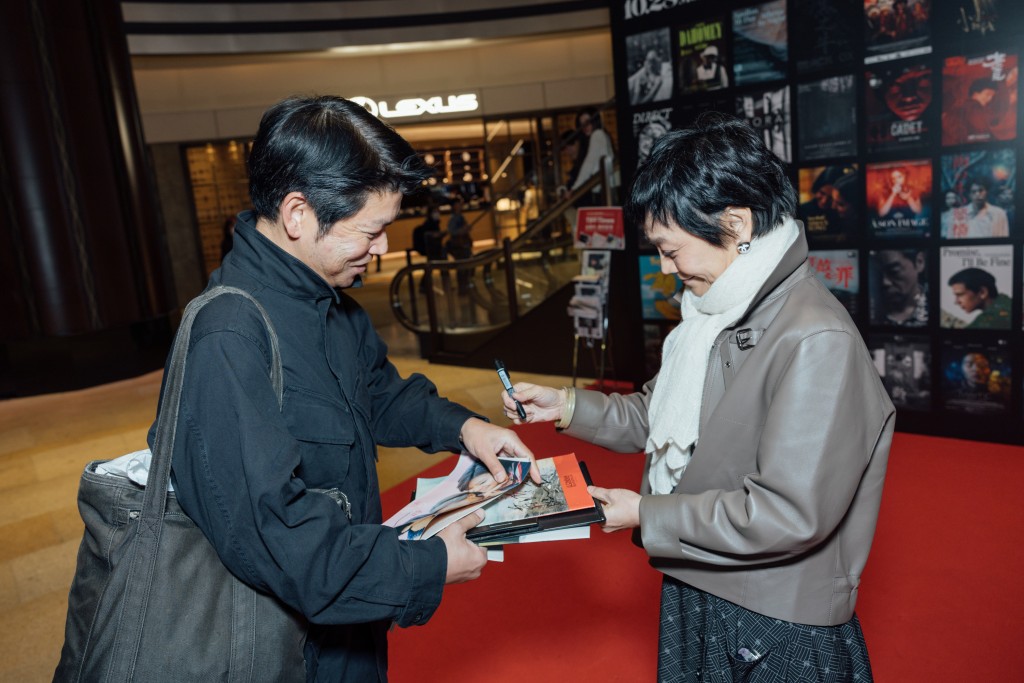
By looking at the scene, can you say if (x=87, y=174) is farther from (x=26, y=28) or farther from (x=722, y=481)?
(x=722, y=481)

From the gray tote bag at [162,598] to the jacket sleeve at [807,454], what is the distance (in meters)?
0.85

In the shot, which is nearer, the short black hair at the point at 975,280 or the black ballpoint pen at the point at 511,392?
the black ballpoint pen at the point at 511,392

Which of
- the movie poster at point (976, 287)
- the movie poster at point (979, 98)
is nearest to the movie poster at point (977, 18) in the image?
the movie poster at point (979, 98)

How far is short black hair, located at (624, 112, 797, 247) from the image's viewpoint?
1.44 metres

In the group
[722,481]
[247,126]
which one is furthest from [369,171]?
[247,126]

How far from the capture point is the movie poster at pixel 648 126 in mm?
4977

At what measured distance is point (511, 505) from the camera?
1560 mm

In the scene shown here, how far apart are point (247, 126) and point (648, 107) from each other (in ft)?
34.8

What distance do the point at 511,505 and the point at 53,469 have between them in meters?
5.35

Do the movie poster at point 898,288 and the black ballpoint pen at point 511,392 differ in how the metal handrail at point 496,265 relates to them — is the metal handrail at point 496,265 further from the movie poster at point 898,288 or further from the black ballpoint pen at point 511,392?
the black ballpoint pen at point 511,392

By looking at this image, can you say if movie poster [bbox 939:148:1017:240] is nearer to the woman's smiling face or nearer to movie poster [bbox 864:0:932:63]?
movie poster [bbox 864:0:932:63]

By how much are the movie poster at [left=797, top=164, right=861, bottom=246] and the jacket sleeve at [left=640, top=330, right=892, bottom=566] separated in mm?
3403

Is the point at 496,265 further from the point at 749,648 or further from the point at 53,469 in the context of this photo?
the point at 749,648

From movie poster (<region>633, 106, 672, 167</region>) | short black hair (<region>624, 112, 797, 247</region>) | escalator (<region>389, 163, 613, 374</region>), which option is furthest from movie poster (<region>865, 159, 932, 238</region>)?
short black hair (<region>624, 112, 797, 247</region>)
